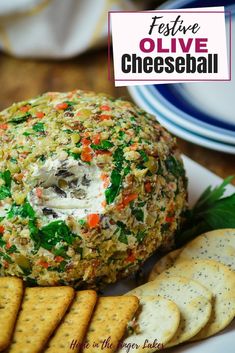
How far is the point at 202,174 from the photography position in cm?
260

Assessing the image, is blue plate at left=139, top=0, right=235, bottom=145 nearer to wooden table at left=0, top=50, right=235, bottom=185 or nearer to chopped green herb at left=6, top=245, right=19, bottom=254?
wooden table at left=0, top=50, right=235, bottom=185

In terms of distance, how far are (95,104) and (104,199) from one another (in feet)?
1.28

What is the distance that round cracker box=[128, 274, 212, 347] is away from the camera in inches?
76.5

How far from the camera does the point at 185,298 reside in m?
2.03

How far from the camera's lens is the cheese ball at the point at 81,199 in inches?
78.7

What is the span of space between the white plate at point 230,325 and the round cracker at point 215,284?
26 millimetres

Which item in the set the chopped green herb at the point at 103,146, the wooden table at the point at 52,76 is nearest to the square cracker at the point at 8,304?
the chopped green herb at the point at 103,146

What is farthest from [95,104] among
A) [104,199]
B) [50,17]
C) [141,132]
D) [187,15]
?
[50,17]

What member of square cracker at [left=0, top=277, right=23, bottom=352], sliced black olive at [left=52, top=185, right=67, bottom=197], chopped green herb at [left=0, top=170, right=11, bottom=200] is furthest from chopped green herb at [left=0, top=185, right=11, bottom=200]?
square cracker at [left=0, top=277, right=23, bottom=352]

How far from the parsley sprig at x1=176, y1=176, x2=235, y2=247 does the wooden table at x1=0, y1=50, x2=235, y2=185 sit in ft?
3.13

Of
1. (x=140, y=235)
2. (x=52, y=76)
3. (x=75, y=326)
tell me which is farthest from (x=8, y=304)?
(x=52, y=76)

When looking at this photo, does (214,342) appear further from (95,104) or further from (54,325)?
(95,104)

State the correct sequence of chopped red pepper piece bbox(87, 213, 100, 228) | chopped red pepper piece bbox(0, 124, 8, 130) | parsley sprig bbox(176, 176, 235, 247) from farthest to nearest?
parsley sprig bbox(176, 176, 235, 247) → chopped red pepper piece bbox(0, 124, 8, 130) → chopped red pepper piece bbox(87, 213, 100, 228)

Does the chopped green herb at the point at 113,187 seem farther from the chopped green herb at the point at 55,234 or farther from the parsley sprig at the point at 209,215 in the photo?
the parsley sprig at the point at 209,215
